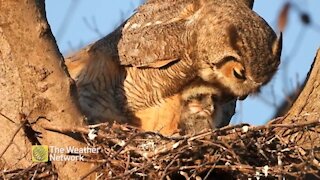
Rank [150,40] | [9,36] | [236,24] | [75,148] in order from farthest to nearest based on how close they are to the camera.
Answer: [150,40], [236,24], [75,148], [9,36]

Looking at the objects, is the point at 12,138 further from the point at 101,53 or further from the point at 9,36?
the point at 101,53

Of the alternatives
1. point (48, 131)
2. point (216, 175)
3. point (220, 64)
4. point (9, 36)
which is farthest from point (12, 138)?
point (220, 64)

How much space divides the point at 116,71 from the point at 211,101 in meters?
0.47

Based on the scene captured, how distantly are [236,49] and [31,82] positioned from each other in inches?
37.0

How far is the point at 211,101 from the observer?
3.02m

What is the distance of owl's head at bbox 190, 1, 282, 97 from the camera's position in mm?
2727

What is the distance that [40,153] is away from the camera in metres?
2.32

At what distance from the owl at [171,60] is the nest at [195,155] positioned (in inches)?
16.2

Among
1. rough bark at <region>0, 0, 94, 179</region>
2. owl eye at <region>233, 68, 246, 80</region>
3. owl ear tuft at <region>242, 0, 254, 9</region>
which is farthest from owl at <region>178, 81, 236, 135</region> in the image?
rough bark at <region>0, 0, 94, 179</region>

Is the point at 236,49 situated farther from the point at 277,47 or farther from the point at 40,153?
the point at 40,153

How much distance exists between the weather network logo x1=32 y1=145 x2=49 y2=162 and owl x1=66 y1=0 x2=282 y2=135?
709mm

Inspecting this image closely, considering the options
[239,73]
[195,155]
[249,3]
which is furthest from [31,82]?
[249,3]

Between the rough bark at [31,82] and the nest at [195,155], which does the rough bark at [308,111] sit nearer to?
the nest at [195,155]

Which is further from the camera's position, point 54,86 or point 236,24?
point 236,24
